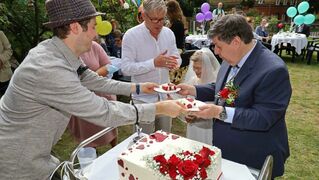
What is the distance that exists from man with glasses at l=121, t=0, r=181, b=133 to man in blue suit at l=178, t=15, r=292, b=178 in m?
0.91

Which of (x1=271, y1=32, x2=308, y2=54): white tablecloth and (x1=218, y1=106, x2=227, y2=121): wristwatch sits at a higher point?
(x1=218, y1=106, x2=227, y2=121): wristwatch

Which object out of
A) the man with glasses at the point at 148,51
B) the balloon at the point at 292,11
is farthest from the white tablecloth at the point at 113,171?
the balloon at the point at 292,11

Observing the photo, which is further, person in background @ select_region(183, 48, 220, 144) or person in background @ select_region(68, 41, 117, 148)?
person in background @ select_region(183, 48, 220, 144)

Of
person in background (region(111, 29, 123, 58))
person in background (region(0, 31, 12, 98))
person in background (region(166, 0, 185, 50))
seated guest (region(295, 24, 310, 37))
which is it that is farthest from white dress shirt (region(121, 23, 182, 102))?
seated guest (region(295, 24, 310, 37))

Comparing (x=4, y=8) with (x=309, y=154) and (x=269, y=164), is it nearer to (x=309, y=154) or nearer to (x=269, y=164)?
(x=269, y=164)

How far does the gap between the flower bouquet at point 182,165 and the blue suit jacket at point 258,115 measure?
0.56m

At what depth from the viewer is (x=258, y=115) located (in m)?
1.85

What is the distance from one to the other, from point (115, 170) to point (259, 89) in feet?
3.52

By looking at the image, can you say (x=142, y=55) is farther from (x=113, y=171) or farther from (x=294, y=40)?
(x=294, y=40)

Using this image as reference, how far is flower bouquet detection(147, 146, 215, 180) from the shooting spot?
136 cm

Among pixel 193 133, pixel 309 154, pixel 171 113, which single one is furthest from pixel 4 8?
pixel 309 154

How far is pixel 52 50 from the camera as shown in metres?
1.58

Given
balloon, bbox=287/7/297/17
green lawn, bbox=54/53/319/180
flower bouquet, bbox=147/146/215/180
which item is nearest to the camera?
flower bouquet, bbox=147/146/215/180

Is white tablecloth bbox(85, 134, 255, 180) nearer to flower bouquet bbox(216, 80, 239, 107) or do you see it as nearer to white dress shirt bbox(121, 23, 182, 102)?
flower bouquet bbox(216, 80, 239, 107)
